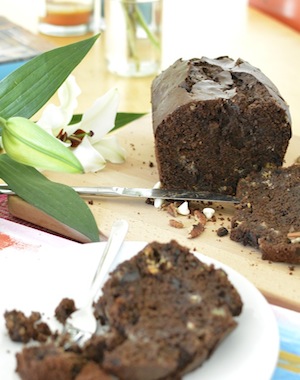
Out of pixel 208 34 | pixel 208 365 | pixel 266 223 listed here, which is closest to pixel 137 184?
pixel 266 223

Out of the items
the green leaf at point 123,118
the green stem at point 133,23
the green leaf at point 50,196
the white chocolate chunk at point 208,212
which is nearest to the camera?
the green leaf at point 50,196

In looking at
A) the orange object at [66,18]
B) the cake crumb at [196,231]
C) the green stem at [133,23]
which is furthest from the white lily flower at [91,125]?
the orange object at [66,18]

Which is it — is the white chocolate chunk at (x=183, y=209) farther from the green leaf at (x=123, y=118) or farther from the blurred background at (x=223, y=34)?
the blurred background at (x=223, y=34)

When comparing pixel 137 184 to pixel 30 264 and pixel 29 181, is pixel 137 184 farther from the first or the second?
pixel 30 264

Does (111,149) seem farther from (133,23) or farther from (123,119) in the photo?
(133,23)

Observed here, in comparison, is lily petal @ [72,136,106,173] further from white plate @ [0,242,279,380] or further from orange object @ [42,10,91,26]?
orange object @ [42,10,91,26]

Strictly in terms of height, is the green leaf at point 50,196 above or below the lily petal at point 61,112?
below

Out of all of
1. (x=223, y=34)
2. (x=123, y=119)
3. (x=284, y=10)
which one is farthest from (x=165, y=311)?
(x=284, y=10)
